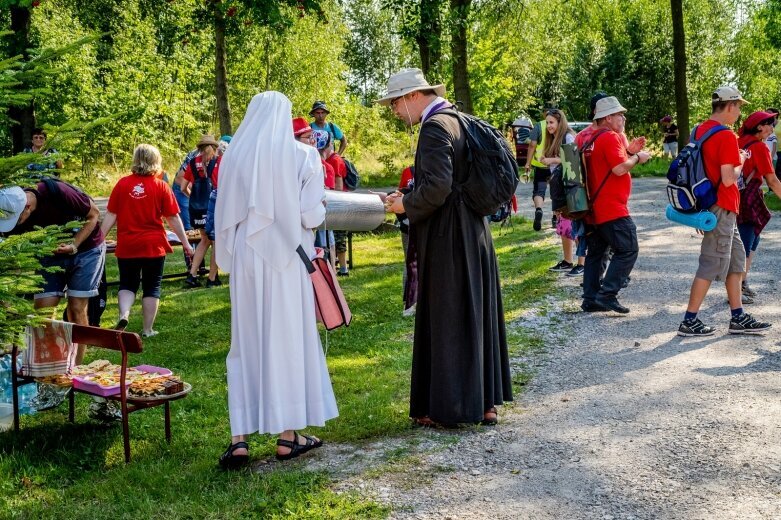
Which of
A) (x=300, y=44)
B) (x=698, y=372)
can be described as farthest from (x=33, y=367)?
(x=300, y=44)

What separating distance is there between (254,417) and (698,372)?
3691 mm

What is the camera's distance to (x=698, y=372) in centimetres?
691

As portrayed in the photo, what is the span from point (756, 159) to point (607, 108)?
1534mm

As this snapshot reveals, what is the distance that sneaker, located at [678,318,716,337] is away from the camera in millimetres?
8031

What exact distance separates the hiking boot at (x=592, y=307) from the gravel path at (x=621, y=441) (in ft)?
1.92

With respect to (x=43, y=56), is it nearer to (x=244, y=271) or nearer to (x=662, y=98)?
(x=244, y=271)

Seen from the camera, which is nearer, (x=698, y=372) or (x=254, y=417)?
(x=254, y=417)

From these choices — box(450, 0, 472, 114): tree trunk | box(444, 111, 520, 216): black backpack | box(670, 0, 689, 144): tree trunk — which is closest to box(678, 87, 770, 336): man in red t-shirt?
box(444, 111, 520, 216): black backpack

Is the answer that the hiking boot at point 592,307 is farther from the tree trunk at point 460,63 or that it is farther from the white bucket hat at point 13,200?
the tree trunk at point 460,63

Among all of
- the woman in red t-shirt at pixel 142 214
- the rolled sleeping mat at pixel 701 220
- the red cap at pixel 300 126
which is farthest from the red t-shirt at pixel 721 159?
the woman in red t-shirt at pixel 142 214

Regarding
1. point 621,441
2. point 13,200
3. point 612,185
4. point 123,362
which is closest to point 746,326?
point 612,185

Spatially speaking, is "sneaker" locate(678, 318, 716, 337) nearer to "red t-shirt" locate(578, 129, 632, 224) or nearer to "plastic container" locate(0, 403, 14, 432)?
"red t-shirt" locate(578, 129, 632, 224)

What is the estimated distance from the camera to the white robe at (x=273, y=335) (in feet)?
16.9

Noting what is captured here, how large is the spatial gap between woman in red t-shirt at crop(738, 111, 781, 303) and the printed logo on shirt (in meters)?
5.89
